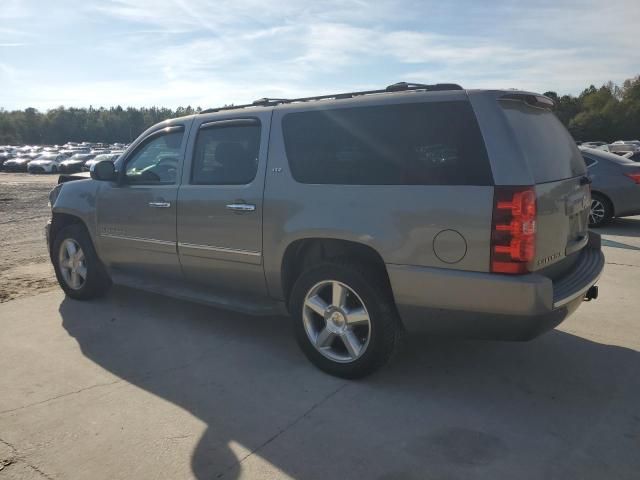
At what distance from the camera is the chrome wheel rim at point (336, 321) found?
3617 millimetres

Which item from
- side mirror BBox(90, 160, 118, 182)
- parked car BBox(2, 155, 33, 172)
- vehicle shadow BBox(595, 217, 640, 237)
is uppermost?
side mirror BBox(90, 160, 118, 182)

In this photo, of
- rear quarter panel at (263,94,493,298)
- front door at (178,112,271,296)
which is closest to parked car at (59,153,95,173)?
front door at (178,112,271,296)

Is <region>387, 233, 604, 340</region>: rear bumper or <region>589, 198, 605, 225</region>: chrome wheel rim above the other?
<region>387, 233, 604, 340</region>: rear bumper

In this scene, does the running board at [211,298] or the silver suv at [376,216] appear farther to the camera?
the running board at [211,298]

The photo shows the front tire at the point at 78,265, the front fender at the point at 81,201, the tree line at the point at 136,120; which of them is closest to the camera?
the front fender at the point at 81,201

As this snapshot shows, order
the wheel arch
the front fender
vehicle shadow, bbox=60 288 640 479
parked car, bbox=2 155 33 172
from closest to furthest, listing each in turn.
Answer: vehicle shadow, bbox=60 288 640 479 < the front fender < the wheel arch < parked car, bbox=2 155 33 172

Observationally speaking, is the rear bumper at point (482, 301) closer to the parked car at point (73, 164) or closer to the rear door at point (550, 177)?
the rear door at point (550, 177)

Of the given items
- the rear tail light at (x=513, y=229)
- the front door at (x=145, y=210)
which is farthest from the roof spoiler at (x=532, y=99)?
the front door at (x=145, y=210)

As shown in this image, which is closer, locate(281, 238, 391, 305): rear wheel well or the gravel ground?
locate(281, 238, 391, 305): rear wheel well

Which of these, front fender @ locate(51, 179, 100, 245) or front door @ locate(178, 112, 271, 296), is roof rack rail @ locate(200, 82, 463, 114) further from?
front fender @ locate(51, 179, 100, 245)

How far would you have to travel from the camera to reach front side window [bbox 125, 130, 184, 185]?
4770 mm

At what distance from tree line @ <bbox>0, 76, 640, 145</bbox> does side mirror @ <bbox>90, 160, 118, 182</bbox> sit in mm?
78716

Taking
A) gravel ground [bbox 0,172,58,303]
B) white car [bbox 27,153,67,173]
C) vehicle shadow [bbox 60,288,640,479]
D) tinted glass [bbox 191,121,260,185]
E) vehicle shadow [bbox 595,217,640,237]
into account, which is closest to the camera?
vehicle shadow [bbox 60,288,640,479]

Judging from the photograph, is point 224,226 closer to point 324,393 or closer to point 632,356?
point 324,393
